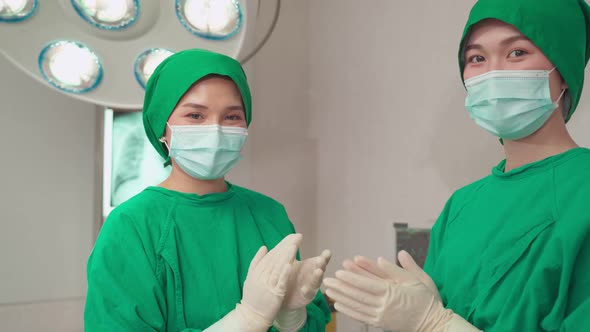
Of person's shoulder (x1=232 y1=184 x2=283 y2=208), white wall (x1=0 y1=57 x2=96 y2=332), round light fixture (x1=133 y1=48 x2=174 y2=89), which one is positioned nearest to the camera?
person's shoulder (x1=232 y1=184 x2=283 y2=208)

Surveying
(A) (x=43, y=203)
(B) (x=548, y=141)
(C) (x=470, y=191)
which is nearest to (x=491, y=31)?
(B) (x=548, y=141)

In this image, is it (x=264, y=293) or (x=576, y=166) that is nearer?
(x=576, y=166)

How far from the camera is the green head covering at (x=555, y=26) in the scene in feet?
4.18

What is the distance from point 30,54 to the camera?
2.03 metres

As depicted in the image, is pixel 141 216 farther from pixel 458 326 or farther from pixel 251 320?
pixel 458 326

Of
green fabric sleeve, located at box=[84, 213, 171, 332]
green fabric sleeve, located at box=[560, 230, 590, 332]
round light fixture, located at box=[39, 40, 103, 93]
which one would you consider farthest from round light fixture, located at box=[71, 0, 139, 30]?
green fabric sleeve, located at box=[560, 230, 590, 332]

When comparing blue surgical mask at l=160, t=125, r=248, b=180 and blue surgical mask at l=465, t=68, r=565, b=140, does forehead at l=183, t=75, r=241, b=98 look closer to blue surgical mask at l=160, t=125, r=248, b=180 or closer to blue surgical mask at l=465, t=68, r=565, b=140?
blue surgical mask at l=160, t=125, r=248, b=180

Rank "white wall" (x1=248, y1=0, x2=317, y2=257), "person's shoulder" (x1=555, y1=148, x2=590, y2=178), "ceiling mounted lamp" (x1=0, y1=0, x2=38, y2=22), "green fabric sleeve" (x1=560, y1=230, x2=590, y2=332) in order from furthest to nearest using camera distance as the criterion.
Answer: "white wall" (x1=248, y1=0, x2=317, y2=257), "ceiling mounted lamp" (x1=0, y1=0, x2=38, y2=22), "person's shoulder" (x1=555, y1=148, x2=590, y2=178), "green fabric sleeve" (x1=560, y1=230, x2=590, y2=332)

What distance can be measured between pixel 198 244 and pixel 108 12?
1010 millimetres

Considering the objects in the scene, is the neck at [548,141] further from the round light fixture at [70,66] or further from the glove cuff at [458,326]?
the round light fixture at [70,66]

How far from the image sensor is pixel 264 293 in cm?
137

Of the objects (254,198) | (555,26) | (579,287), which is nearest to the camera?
(579,287)

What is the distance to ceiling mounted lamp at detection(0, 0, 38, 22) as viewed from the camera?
1.99 metres

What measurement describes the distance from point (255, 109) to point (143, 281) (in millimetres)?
1662
